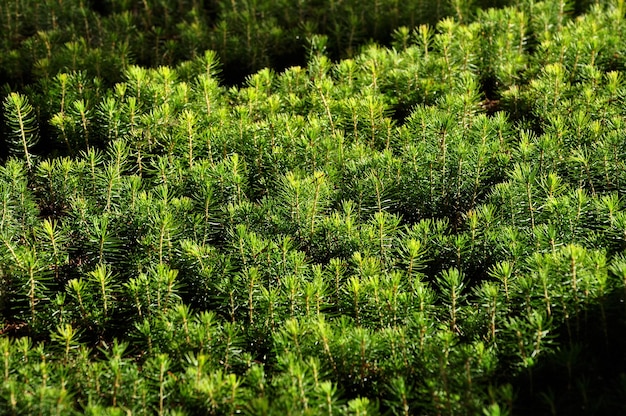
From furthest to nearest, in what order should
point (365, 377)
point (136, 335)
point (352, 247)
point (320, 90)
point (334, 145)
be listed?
1. point (320, 90)
2. point (334, 145)
3. point (352, 247)
4. point (136, 335)
5. point (365, 377)

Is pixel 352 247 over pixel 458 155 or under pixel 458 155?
under

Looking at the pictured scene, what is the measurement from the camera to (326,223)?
3143 millimetres

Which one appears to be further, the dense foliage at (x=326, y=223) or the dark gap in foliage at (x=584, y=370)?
the dense foliage at (x=326, y=223)

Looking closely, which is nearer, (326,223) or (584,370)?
(584,370)

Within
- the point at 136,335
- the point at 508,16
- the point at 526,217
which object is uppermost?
the point at 508,16

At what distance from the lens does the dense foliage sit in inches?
97.0

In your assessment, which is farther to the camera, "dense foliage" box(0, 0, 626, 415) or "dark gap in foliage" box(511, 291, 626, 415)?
"dense foliage" box(0, 0, 626, 415)

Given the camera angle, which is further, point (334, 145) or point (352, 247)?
point (334, 145)

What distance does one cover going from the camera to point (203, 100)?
3961mm

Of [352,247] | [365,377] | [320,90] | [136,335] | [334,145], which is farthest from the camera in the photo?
[320,90]

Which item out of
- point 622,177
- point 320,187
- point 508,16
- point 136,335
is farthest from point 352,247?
point 508,16

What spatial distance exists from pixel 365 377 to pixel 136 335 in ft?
2.84

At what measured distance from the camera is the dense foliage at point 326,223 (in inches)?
97.0

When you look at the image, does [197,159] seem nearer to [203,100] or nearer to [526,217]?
[203,100]
